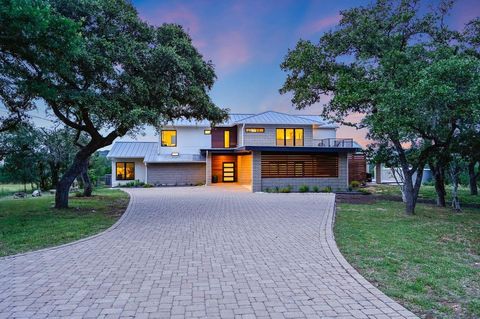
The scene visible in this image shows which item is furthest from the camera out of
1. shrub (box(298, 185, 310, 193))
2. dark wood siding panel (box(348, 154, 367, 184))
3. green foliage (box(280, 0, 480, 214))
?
dark wood siding panel (box(348, 154, 367, 184))

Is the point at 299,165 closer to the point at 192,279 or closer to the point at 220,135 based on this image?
the point at 220,135

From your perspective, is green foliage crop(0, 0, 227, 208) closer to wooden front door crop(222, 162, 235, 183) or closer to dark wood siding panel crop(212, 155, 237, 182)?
dark wood siding panel crop(212, 155, 237, 182)

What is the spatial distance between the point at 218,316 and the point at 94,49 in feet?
34.5

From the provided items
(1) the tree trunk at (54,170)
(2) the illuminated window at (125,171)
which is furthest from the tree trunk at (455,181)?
(1) the tree trunk at (54,170)

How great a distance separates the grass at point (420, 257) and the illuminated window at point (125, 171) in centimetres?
2250

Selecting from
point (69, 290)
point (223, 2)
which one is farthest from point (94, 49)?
point (69, 290)

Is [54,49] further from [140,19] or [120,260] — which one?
[120,260]

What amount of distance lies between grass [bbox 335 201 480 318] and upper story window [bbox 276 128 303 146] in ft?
51.0

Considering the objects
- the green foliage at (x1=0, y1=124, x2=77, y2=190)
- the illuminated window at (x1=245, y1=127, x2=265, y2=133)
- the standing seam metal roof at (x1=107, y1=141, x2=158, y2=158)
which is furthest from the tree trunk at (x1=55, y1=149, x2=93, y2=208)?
the standing seam metal roof at (x1=107, y1=141, x2=158, y2=158)

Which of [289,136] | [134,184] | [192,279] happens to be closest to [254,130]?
[289,136]

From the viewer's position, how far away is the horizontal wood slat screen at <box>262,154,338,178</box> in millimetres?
24703

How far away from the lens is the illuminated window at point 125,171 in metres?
30.3

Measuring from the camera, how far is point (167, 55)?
487 inches

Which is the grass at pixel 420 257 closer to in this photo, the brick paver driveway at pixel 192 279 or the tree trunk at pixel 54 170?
the brick paver driveway at pixel 192 279
